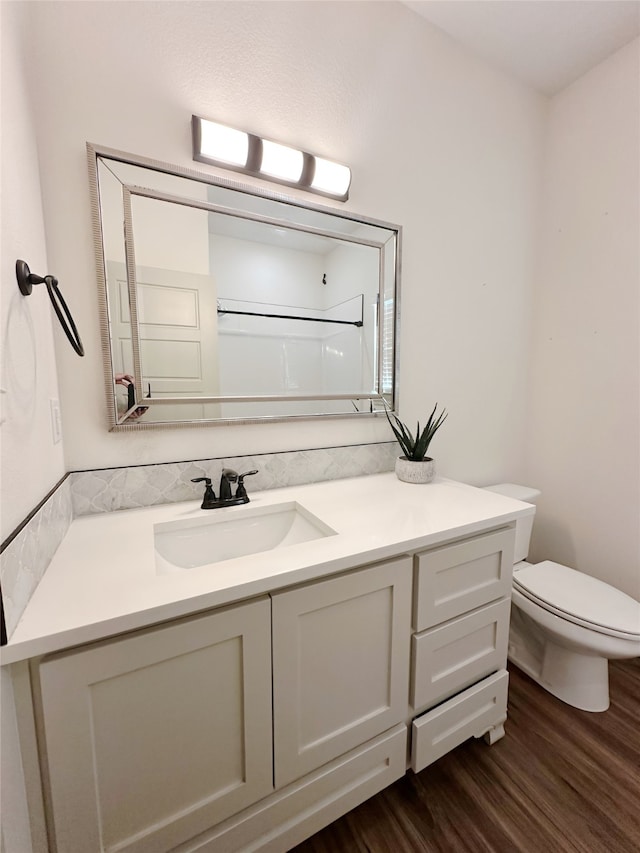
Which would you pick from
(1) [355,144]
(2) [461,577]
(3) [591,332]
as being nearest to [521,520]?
(2) [461,577]

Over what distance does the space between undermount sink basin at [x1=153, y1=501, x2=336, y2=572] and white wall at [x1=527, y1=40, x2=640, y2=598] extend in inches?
60.7

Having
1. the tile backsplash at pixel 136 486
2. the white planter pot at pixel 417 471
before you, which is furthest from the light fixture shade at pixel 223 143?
the white planter pot at pixel 417 471

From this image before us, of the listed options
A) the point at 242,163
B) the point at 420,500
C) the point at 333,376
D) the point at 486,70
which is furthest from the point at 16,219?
the point at 486,70

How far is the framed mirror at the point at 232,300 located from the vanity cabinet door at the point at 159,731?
2.15 feet

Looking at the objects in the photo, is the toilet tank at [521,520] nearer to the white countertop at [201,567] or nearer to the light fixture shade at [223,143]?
the white countertop at [201,567]

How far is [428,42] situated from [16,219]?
5.69 ft

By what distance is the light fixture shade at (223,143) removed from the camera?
3.50 feet

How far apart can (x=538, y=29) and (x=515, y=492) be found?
6.58 feet

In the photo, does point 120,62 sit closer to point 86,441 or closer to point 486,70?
point 86,441

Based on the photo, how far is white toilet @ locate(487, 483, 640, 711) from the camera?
1.19 m

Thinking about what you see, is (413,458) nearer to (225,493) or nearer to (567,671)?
(225,493)

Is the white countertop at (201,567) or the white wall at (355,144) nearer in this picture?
the white countertop at (201,567)

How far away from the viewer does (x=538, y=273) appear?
190 cm

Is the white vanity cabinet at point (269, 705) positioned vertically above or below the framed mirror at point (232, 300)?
below
